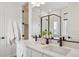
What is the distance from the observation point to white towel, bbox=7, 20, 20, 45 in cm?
350

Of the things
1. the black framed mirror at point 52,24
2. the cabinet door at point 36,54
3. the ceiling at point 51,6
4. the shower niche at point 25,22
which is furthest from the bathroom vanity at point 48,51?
the shower niche at point 25,22

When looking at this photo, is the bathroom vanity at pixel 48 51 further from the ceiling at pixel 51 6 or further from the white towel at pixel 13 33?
the white towel at pixel 13 33

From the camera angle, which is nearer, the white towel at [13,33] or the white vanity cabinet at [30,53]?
the white vanity cabinet at [30,53]

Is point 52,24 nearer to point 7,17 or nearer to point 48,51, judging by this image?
point 48,51

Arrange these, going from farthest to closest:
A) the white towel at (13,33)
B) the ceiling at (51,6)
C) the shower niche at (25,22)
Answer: the shower niche at (25,22) < the white towel at (13,33) < the ceiling at (51,6)

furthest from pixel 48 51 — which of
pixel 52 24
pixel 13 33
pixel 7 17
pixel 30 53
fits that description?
pixel 7 17

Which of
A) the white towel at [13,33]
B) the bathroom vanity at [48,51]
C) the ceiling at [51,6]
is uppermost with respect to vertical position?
the ceiling at [51,6]

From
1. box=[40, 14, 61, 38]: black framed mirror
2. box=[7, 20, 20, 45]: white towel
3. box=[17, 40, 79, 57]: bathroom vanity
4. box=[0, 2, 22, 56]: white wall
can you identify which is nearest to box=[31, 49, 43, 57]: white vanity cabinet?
box=[17, 40, 79, 57]: bathroom vanity

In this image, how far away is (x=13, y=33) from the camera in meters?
3.52

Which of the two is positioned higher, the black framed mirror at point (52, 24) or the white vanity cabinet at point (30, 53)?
the black framed mirror at point (52, 24)

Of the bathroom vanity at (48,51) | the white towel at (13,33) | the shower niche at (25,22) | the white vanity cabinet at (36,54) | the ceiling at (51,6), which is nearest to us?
the bathroom vanity at (48,51)

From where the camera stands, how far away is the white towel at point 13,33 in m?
3.50

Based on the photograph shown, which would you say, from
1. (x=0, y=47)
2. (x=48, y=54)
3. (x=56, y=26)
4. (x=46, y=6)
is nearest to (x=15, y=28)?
(x=0, y=47)

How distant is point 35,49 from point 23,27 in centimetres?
191
